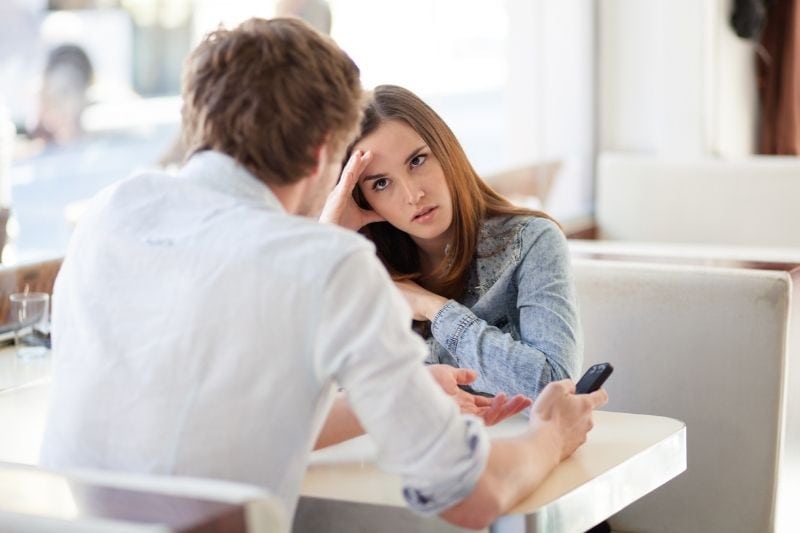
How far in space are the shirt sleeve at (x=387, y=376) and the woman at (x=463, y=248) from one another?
0.80 meters

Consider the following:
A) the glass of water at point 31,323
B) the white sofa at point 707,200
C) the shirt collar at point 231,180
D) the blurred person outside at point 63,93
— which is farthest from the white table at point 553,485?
the blurred person outside at point 63,93

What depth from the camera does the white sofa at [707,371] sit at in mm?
2531

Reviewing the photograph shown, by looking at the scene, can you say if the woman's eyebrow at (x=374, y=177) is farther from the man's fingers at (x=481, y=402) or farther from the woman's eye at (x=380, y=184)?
the man's fingers at (x=481, y=402)

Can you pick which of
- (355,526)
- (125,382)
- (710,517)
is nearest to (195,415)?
(125,382)

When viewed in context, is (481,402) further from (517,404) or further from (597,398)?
(597,398)

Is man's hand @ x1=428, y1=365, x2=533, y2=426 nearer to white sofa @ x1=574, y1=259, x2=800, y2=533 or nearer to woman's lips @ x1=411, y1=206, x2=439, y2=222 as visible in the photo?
woman's lips @ x1=411, y1=206, x2=439, y2=222

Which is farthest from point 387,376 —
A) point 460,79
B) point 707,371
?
point 460,79

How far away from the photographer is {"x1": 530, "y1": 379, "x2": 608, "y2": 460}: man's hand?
1.71 metres

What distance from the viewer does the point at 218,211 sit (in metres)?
1.43

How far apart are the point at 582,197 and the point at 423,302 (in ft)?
11.9

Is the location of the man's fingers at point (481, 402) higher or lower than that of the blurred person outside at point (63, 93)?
lower

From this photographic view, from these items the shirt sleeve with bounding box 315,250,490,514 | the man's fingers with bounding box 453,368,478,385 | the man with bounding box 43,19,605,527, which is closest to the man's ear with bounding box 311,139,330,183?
the man with bounding box 43,19,605,527

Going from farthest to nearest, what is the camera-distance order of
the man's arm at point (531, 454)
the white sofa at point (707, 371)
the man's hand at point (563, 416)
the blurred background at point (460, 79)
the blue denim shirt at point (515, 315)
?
the blurred background at point (460, 79), the white sofa at point (707, 371), the blue denim shirt at point (515, 315), the man's hand at point (563, 416), the man's arm at point (531, 454)

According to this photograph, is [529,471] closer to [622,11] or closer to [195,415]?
[195,415]
